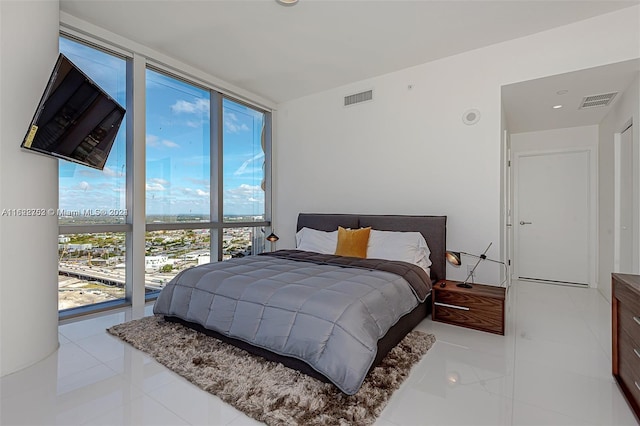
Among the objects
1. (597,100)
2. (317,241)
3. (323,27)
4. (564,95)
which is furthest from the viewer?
(317,241)

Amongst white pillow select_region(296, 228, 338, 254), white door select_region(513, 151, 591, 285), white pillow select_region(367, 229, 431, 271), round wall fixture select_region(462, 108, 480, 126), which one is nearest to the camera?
white pillow select_region(367, 229, 431, 271)

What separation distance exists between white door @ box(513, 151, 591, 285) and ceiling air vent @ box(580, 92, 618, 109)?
1132mm

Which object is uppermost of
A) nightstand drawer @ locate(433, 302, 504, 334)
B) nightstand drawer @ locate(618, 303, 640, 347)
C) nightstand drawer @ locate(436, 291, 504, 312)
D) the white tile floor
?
nightstand drawer @ locate(618, 303, 640, 347)

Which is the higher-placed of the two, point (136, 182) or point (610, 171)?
point (610, 171)

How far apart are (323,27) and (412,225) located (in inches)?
91.1

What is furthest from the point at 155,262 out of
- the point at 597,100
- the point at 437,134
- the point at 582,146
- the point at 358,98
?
the point at 582,146

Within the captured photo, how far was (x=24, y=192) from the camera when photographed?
2.19 metres

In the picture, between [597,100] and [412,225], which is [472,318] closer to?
[412,225]

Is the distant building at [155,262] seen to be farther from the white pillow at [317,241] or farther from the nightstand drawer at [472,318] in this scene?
the nightstand drawer at [472,318]

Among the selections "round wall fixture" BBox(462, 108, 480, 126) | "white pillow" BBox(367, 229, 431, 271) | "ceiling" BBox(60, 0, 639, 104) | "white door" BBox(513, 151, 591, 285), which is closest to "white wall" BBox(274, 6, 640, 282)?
"round wall fixture" BBox(462, 108, 480, 126)

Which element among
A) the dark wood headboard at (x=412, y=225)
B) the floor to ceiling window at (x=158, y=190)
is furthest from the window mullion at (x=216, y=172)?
the dark wood headboard at (x=412, y=225)

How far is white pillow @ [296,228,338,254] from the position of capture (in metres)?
3.97

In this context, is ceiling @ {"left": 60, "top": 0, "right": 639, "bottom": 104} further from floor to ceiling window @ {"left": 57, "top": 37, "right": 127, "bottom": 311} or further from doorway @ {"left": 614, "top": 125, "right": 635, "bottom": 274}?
doorway @ {"left": 614, "top": 125, "right": 635, "bottom": 274}

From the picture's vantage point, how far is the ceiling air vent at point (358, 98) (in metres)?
4.32
